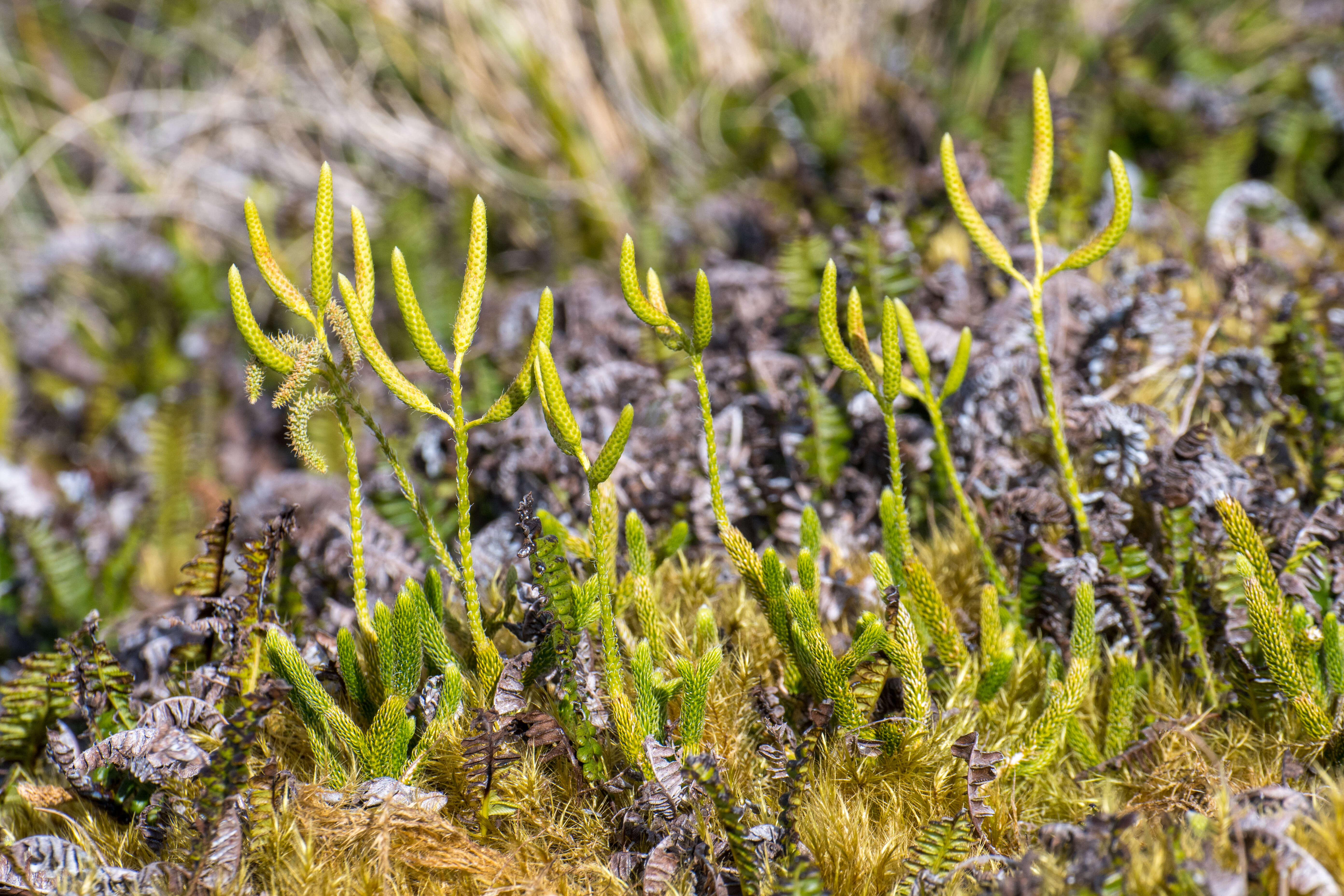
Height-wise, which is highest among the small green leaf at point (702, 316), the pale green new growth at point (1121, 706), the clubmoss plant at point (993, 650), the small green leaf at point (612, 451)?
the small green leaf at point (702, 316)

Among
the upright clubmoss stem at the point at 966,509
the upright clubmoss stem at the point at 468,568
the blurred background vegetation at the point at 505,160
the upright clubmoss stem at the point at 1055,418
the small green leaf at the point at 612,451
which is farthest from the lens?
the blurred background vegetation at the point at 505,160

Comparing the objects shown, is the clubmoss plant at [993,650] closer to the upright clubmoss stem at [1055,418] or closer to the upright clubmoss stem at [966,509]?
the upright clubmoss stem at [966,509]

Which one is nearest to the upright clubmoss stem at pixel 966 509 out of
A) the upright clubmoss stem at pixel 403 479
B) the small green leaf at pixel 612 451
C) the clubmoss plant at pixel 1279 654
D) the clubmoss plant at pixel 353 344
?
the clubmoss plant at pixel 1279 654

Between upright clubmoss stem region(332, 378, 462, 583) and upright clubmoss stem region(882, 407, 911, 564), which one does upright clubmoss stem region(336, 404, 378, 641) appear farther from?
upright clubmoss stem region(882, 407, 911, 564)

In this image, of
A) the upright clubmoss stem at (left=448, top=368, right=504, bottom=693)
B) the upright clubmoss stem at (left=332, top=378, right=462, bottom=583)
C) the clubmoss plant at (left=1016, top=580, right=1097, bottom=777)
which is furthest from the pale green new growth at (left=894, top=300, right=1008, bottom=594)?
the upright clubmoss stem at (left=332, top=378, right=462, bottom=583)

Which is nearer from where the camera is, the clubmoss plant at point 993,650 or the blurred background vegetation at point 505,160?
the clubmoss plant at point 993,650

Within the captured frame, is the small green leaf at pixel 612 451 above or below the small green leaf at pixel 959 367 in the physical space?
above

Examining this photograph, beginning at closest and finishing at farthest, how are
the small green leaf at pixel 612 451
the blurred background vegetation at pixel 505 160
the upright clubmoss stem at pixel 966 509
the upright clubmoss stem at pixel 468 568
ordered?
the small green leaf at pixel 612 451 → the upright clubmoss stem at pixel 468 568 → the upright clubmoss stem at pixel 966 509 → the blurred background vegetation at pixel 505 160

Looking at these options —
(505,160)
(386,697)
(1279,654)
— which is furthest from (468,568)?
(505,160)

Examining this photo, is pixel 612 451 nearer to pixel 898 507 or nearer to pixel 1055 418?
pixel 898 507
